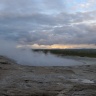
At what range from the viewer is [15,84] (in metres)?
17.1

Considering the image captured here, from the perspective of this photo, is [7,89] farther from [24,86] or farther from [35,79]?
[35,79]

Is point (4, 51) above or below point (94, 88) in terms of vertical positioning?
above

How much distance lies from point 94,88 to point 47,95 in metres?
3.01

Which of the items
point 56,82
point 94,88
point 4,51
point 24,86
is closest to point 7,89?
point 24,86

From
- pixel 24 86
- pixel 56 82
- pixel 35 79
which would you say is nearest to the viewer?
pixel 24 86

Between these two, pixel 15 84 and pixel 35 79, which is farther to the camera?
pixel 35 79

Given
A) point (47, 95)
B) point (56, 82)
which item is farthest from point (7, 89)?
point (56, 82)

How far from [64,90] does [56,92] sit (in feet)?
2.40

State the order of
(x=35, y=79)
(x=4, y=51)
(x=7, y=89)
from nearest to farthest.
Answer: (x=7, y=89) < (x=35, y=79) < (x=4, y=51)

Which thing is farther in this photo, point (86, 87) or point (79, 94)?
point (86, 87)

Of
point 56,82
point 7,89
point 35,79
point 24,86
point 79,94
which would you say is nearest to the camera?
point 79,94

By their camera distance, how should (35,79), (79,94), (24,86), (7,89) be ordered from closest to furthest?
(79,94) → (7,89) → (24,86) → (35,79)

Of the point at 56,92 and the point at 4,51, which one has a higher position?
the point at 4,51

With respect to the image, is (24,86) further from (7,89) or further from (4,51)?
(4,51)
